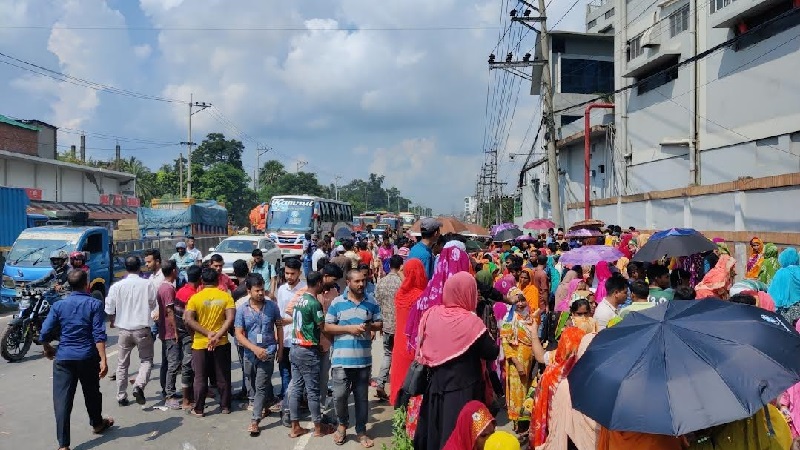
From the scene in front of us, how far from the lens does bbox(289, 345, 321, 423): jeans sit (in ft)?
20.1

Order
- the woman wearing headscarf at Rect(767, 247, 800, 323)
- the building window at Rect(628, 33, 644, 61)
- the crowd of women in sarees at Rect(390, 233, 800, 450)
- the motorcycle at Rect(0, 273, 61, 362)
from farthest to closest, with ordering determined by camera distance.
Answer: the building window at Rect(628, 33, 644, 61) < the motorcycle at Rect(0, 273, 61, 362) < the woman wearing headscarf at Rect(767, 247, 800, 323) < the crowd of women in sarees at Rect(390, 233, 800, 450)

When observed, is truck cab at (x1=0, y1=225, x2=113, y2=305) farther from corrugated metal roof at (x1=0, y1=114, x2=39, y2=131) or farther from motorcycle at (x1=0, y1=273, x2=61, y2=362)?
corrugated metal roof at (x1=0, y1=114, x2=39, y2=131)

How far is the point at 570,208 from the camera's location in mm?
27797

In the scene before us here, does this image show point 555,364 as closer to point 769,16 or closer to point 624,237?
point 624,237

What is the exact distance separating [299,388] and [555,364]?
2819 millimetres

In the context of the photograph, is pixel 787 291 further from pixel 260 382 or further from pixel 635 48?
pixel 635 48

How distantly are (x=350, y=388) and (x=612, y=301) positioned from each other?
274cm

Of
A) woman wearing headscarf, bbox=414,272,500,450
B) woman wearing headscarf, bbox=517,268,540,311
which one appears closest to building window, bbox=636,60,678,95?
woman wearing headscarf, bbox=517,268,540,311

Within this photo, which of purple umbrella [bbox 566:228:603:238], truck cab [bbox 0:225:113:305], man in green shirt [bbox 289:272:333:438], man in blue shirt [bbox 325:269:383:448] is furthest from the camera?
purple umbrella [bbox 566:228:603:238]

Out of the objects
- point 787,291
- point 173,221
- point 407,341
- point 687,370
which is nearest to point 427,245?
point 407,341

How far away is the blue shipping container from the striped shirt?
49.0 feet

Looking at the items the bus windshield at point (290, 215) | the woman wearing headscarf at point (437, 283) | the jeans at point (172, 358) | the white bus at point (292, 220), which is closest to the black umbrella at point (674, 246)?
the woman wearing headscarf at point (437, 283)

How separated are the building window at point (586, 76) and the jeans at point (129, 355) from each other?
31.7 metres

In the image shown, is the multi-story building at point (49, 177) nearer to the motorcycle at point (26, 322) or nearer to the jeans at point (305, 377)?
the motorcycle at point (26, 322)
